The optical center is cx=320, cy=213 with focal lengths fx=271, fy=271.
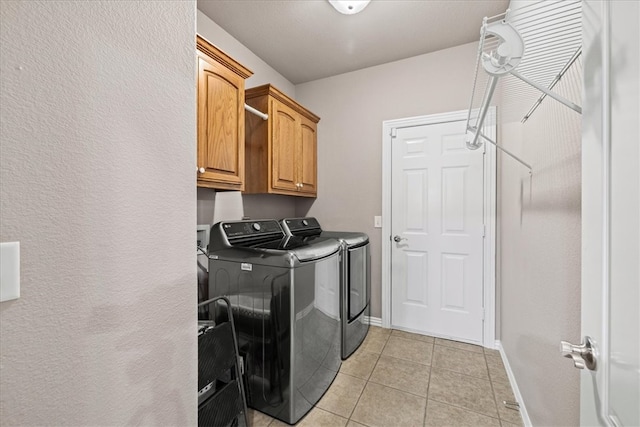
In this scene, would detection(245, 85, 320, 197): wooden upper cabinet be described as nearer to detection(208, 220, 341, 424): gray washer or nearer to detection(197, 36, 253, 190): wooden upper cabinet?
detection(197, 36, 253, 190): wooden upper cabinet

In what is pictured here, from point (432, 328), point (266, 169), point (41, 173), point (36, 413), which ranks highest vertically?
point (266, 169)

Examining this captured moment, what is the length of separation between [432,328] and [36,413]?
8.98 feet

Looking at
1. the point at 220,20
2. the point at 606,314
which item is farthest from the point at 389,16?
the point at 606,314

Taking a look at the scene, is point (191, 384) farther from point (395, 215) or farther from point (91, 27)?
point (395, 215)

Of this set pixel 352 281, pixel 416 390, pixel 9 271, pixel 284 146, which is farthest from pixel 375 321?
pixel 9 271

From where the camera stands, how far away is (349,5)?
1.89 meters

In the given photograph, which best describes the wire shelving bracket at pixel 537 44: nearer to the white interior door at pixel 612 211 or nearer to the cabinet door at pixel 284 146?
the white interior door at pixel 612 211

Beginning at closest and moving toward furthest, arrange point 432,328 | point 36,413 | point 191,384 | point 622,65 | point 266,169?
point 622,65, point 36,413, point 191,384, point 266,169, point 432,328

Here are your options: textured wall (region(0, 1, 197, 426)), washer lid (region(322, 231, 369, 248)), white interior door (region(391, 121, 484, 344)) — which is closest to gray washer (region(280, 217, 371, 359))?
washer lid (region(322, 231, 369, 248))

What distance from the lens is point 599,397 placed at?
1.74 feet

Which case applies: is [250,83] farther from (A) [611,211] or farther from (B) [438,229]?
(A) [611,211]

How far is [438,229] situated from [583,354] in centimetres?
211

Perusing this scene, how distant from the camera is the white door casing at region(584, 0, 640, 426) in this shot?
0.43 m

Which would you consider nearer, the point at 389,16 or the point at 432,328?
the point at 389,16
